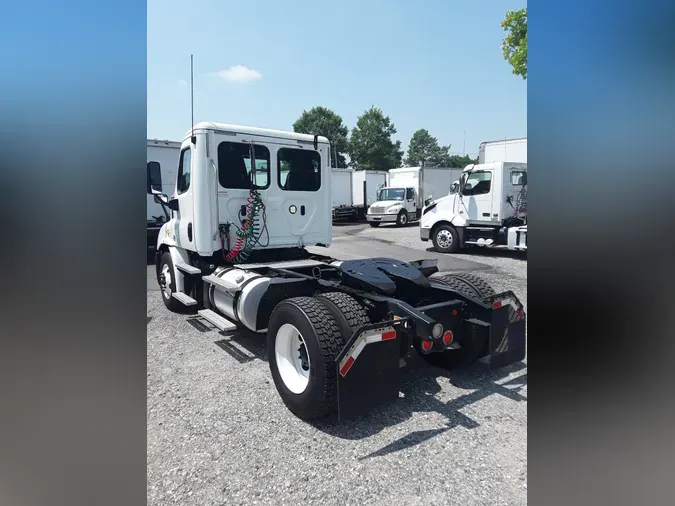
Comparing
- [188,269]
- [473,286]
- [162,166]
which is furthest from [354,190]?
[473,286]

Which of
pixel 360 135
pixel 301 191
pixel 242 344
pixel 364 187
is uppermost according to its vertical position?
pixel 360 135

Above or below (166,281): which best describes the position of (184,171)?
above

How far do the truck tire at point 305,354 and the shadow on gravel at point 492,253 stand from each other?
36.1 feet

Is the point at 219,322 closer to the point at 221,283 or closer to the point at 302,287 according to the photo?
the point at 221,283

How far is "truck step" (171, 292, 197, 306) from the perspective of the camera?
5.71 metres

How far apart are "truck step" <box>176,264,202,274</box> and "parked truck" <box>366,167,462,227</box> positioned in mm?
18171

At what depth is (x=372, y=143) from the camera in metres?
55.6

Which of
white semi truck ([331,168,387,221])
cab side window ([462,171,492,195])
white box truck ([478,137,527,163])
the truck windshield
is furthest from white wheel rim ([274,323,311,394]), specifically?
white semi truck ([331,168,387,221])

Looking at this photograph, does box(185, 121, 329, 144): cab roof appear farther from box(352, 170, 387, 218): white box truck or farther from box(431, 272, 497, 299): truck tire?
box(352, 170, 387, 218): white box truck

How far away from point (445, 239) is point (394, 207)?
30.9 feet

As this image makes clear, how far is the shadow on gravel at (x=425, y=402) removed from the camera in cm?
329
